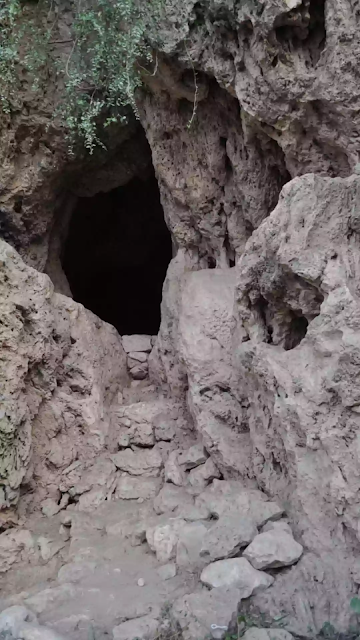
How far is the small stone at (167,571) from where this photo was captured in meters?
2.60

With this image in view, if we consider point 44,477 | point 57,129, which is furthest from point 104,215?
point 44,477

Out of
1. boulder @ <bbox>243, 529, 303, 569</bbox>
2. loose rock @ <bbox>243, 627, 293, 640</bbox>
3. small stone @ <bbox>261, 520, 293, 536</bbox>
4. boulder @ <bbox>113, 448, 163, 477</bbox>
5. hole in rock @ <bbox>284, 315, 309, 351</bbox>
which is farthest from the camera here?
boulder @ <bbox>113, 448, 163, 477</bbox>

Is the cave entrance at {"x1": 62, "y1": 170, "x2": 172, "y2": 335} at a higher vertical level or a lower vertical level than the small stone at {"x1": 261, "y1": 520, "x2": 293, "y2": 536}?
higher

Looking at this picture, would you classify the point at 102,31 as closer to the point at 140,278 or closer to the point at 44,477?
the point at 44,477

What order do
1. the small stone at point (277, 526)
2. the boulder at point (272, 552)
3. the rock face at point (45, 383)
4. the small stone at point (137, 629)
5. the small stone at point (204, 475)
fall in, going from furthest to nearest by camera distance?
the small stone at point (204, 475)
the rock face at point (45, 383)
the small stone at point (277, 526)
the boulder at point (272, 552)
the small stone at point (137, 629)

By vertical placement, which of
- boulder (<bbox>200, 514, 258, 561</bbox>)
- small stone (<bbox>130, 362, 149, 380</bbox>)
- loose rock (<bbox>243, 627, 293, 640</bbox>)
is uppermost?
small stone (<bbox>130, 362, 149, 380</bbox>)

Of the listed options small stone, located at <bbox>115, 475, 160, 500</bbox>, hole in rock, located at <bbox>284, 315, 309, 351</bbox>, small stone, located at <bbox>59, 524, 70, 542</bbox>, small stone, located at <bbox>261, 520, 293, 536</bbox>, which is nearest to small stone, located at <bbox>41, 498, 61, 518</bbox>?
small stone, located at <bbox>59, 524, 70, 542</bbox>

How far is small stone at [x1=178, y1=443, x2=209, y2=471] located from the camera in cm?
339

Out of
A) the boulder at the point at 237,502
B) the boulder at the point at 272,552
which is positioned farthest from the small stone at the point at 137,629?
the boulder at the point at 237,502

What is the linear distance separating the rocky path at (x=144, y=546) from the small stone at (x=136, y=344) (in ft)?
2.11

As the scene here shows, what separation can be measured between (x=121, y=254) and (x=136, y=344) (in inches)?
118

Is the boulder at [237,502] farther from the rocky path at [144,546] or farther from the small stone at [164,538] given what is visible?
the small stone at [164,538]

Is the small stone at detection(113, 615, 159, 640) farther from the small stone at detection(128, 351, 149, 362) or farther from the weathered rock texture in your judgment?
the small stone at detection(128, 351, 149, 362)

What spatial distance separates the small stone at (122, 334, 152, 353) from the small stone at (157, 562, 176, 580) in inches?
80.9
